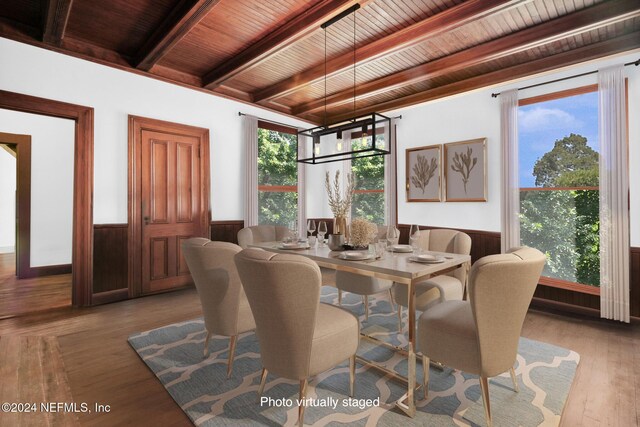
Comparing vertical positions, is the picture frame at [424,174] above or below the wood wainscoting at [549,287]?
above

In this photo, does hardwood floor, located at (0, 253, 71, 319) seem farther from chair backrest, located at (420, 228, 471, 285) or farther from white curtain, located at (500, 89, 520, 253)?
white curtain, located at (500, 89, 520, 253)

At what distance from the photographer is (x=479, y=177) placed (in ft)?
14.3

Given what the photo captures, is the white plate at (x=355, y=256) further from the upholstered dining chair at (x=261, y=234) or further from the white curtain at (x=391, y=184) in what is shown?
the white curtain at (x=391, y=184)

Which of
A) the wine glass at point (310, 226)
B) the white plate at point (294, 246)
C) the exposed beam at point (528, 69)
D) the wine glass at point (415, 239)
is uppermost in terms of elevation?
the exposed beam at point (528, 69)

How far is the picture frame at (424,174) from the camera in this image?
4.81 metres

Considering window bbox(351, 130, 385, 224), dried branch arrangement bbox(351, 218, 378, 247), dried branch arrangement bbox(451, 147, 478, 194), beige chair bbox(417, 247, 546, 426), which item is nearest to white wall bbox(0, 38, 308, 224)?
window bbox(351, 130, 385, 224)

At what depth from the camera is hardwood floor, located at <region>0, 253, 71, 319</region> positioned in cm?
363

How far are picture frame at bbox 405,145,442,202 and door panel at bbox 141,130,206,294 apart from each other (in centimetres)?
334

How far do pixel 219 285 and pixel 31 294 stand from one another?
12.5ft

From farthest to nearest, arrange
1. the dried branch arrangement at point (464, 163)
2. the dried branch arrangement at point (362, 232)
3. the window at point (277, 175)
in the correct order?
the window at point (277, 175) < the dried branch arrangement at point (464, 163) < the dried branch arrangement at point (362, 232)

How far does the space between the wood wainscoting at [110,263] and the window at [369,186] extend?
3.87m

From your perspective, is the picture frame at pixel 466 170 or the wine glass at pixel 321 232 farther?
the picture frame at pixel 466 170

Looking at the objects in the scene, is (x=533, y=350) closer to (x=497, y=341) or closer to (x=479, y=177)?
(x=497, y=341)

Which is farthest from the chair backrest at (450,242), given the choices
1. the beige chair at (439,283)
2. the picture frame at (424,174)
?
the picture frame at (424,174)
